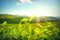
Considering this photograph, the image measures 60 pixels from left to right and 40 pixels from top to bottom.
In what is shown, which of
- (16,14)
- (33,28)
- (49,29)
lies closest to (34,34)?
(33,28)

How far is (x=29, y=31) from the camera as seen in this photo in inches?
73.5

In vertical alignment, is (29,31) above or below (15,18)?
below

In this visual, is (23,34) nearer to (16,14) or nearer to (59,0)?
(16,14)

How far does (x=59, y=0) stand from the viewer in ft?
6.22

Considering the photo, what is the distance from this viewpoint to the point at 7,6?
192 centimetres

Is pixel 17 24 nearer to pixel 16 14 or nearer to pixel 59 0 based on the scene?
pixel 16 14

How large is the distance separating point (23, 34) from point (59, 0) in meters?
0.62

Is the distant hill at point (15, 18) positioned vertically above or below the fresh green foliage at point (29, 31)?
above

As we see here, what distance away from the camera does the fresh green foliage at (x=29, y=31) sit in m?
1.86

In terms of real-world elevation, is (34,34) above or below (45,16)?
below

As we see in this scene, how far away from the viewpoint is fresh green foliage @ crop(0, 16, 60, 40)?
1.86 m

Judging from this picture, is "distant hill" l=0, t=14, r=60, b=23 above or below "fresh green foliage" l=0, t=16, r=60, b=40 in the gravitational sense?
above

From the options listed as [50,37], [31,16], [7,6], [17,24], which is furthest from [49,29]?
[7,6]

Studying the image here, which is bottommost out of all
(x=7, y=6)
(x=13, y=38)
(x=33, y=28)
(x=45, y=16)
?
(x=13, y=38)
